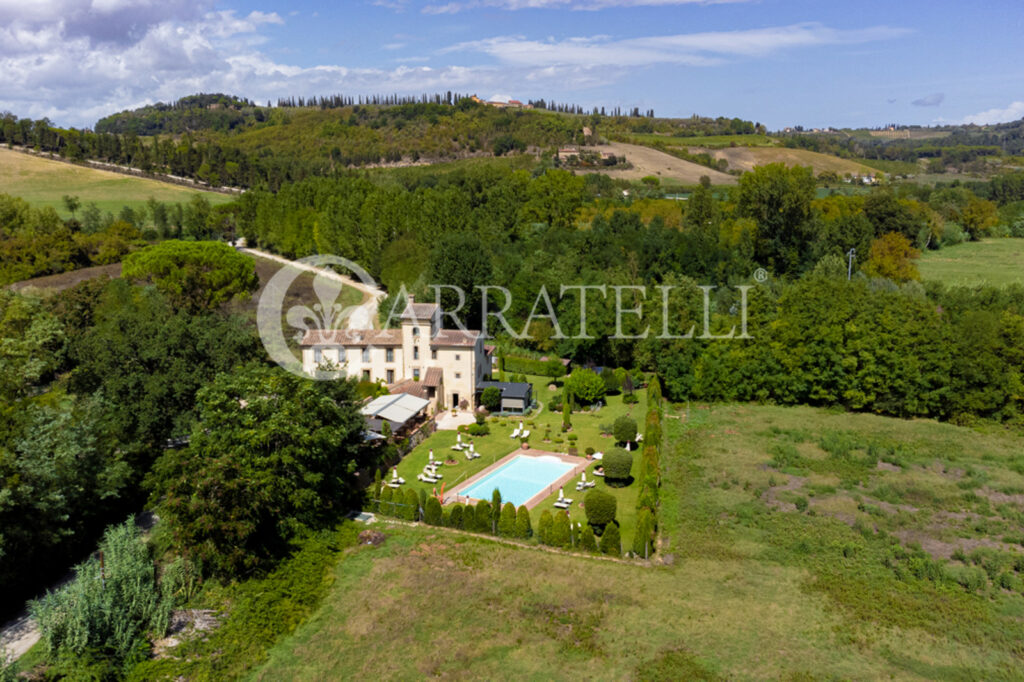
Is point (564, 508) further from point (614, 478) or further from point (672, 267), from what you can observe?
point (672, 267)

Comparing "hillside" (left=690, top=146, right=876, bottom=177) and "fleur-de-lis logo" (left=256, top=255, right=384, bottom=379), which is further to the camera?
"hillside" (left=690, top=146, right=876, bottom=177)

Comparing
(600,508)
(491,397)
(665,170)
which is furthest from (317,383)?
(665,170)

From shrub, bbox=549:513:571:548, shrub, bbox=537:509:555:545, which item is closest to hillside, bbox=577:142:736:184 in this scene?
shrub, bbox=537:509:555:545

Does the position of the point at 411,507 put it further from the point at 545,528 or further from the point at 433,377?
the point at 433,377

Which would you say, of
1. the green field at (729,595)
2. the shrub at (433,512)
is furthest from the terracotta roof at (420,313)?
Answer: the green field at (729,595)

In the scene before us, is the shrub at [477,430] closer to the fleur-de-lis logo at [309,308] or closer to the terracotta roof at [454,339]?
the terracotta roof at [454,339]

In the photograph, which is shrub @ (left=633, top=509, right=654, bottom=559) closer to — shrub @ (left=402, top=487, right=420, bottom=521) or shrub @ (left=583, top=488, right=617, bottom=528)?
shrub @ (left=583, top=488, right=617, bottom=528)

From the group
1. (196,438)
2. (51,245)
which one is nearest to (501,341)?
(196,438)
